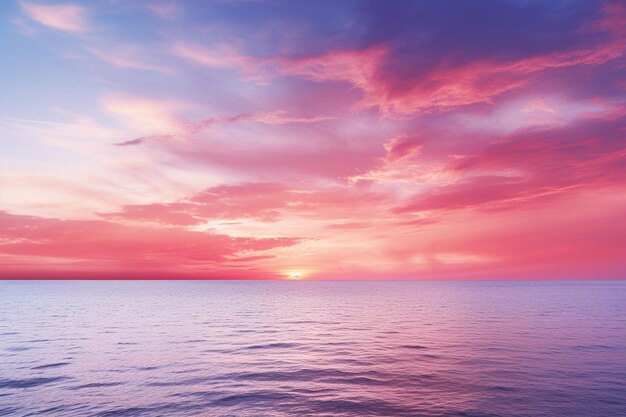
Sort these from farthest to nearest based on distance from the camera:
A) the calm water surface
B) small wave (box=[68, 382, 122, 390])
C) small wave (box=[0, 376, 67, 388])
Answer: small wave (box=[0, 376, 67, 388]) < small wave (box=[68, 382, 122, 390]) < the calm water surface

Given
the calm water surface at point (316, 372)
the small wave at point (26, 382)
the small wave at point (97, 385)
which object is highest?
the calm water surface at point (316, 372)

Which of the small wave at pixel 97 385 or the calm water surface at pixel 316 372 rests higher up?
the calm water surface at pixel 316 372

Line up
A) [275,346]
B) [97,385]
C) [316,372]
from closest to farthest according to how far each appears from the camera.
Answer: [97,385] → [316,372] → [275,346]

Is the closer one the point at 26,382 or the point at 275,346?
the point at 26,382

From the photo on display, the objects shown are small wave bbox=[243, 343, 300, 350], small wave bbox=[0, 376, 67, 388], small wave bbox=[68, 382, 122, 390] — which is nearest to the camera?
small wave bbox=[68, 382, 122, 390]

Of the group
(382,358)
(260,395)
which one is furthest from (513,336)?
(260,395)

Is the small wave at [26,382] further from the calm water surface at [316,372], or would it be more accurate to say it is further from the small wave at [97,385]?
the small wave at [97,385]

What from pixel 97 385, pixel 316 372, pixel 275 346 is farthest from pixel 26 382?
pixel 275 346

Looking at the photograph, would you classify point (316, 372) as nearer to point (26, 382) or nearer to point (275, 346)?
point (275, 346)

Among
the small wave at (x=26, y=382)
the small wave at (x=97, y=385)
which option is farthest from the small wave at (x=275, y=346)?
the small wave at (x=26, y=382)

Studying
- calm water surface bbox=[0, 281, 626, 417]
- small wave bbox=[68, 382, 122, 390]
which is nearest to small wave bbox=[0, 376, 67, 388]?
calm water surface bbox=[0, 281, 626, 417]

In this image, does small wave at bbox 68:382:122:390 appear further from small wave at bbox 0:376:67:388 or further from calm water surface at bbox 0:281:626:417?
small wave at bbox 0:376:67:388

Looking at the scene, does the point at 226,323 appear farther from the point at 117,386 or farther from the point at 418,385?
the point at 418,385

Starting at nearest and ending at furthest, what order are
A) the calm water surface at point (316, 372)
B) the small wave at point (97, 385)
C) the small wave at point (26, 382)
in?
the calm water surface at point (316, 372)
the small wave at point (97, 385)
the small wave at point (26, 382)
